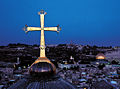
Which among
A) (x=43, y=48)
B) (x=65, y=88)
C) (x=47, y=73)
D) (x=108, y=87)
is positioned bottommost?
(x=108, y=87)

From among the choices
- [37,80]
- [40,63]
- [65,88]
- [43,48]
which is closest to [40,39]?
Answer: [43,48]

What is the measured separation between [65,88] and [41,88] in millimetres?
773

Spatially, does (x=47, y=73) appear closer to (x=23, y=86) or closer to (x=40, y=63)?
(x=40, y=63)

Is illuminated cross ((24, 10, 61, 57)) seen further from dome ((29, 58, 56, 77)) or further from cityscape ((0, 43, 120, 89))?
cityscape ((0, 43, 120, 89))

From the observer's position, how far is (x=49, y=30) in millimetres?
6395

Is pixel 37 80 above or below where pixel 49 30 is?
below

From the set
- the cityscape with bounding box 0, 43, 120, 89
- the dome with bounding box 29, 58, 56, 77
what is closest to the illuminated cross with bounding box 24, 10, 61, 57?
the dome with bounding box 29, 58, 56, 77

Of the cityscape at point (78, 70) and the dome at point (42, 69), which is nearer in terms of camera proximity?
the dome at point (42, 69)

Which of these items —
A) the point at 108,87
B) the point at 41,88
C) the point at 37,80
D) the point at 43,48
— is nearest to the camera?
the point at 41,88

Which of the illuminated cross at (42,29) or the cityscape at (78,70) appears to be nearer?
the illuminated cross at (42,29)

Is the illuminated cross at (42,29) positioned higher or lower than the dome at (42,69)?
higher

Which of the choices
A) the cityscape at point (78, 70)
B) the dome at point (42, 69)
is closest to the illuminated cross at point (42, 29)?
the dome at point (42, 69)

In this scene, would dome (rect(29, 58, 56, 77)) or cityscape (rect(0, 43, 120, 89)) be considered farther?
cityscape (rect(0, 43, 120, 89))

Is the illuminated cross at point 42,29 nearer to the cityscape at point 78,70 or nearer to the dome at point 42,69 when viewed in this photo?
the dome at point 42,69
